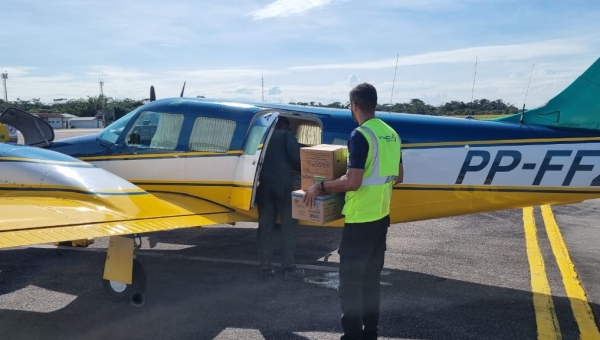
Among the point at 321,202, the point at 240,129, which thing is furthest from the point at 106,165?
the point at 321,202

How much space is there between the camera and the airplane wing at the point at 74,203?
492 centimetres

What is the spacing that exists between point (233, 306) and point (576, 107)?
15.2 ft

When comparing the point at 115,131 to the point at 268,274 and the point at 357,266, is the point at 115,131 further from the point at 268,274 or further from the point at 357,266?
the point at 357,266

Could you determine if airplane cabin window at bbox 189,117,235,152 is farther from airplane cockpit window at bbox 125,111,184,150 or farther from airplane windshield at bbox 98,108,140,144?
airplane windshield at bbox 98,108,140,144

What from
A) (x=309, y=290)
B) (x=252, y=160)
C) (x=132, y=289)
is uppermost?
(x=252, y=160)

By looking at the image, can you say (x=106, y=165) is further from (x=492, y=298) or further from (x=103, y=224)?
(x=492, y=298)

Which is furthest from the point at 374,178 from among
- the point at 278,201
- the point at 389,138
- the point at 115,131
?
the point at 115,131

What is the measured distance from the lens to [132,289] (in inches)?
209

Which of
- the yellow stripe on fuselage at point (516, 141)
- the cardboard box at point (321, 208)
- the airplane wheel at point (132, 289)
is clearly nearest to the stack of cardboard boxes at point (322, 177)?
the cardboard box at point (321, 208)

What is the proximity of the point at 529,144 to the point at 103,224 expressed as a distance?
486 cm

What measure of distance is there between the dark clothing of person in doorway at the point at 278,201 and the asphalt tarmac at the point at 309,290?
0.97 ft

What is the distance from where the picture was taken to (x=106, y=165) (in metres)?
7.35

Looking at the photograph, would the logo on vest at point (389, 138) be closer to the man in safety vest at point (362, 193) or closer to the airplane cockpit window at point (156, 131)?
the man in safety vest at point (362, 193)

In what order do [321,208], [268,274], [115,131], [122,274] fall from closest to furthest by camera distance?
[321,208]
[122,274]
[268,274]
[115,131]
